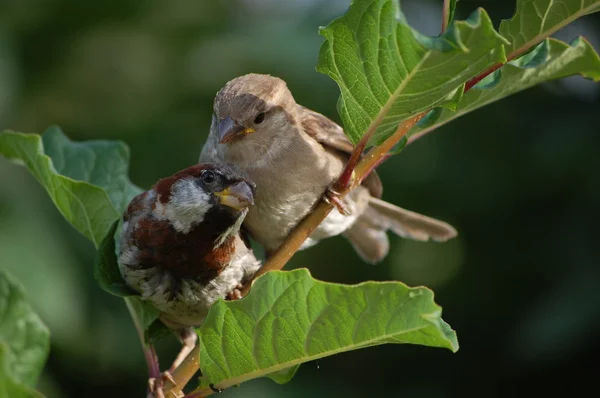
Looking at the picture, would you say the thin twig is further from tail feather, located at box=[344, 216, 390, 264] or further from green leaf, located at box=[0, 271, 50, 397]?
tail feather, located at box=[344, 216, 390, 264]

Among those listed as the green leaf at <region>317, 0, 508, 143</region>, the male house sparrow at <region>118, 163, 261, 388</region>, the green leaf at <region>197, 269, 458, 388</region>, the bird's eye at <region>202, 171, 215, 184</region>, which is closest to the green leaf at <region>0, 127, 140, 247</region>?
the male house sparrow at <region>118, 163, 261, 388</region>

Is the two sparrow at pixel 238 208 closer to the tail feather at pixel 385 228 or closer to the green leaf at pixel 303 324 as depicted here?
the tail feather at pixel 385 228

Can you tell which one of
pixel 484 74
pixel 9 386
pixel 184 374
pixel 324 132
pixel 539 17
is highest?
pixel 539 17

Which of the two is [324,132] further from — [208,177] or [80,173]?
[80,173]

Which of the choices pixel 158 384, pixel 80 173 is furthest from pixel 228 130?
pixel 158 384

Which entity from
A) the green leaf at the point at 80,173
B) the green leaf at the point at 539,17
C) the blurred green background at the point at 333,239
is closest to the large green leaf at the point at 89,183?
the green leaf at the point at 80,173

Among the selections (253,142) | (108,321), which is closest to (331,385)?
(108,321)
